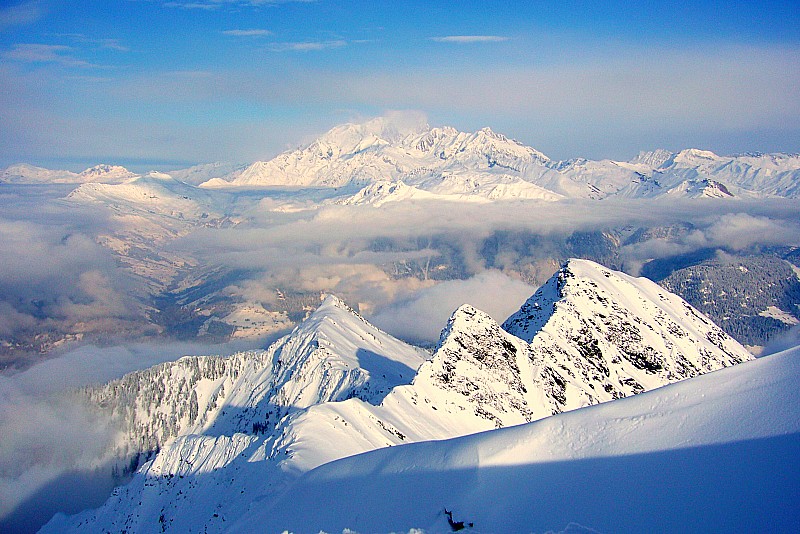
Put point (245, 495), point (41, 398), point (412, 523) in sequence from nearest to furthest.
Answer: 1. point (412, 523)
2. point (245, 495)
3. point (41, 398)

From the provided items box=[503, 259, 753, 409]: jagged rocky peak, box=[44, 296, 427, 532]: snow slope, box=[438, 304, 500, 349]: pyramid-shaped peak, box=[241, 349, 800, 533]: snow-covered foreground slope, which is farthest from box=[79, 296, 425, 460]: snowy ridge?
box=[241, 349, 800, 533]: snow-covered foreground slope

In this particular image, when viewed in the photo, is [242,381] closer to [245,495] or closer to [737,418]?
[245,495]

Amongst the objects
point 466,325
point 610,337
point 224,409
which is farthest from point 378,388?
point 224,409

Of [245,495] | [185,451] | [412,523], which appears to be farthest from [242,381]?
[412,523]

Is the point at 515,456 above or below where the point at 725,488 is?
below

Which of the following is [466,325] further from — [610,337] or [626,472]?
[626,472]

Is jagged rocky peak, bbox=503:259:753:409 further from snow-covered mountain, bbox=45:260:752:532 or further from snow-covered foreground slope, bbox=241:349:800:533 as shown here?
snow-covered foreground slope, bbox=241:349:800:533
